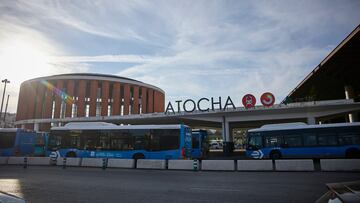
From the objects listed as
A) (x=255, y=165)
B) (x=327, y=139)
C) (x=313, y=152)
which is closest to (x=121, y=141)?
(x=255, y=165)

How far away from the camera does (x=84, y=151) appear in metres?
20.0

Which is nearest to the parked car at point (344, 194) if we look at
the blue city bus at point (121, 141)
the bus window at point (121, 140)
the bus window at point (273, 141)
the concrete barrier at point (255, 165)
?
the concrete barrier at point (255, 165)

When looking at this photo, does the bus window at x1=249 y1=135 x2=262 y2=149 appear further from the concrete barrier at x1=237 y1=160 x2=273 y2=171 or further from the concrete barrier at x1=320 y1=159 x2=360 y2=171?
the concrete barrier at x1=320 y1=159 x2=360 y2=171

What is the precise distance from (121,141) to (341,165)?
1506 cm

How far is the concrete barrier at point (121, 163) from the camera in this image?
1738 cm

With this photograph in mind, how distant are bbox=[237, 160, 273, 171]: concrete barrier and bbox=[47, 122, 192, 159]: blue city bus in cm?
469

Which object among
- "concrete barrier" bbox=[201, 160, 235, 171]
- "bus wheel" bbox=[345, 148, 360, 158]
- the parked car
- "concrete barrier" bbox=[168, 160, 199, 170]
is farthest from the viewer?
"bus wheel" bbox=[345, 148, 360, 158]

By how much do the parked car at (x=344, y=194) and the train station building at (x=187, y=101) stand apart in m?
25.3

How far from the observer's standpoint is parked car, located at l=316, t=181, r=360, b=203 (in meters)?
2.68

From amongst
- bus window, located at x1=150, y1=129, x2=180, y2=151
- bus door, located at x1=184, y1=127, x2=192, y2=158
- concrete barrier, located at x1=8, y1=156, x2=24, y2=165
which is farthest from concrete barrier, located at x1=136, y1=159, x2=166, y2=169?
concrete barrier, located at x1=8, y1=156, x2=24, y2=165

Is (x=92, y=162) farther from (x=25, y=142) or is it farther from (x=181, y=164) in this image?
(x=25, y=142)

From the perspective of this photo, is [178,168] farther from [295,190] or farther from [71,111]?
[71,111]


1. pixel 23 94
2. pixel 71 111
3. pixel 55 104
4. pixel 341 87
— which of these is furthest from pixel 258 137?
pixel 23 94

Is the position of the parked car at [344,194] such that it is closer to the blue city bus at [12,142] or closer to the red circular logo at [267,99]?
the blue city bus at [12,142]
